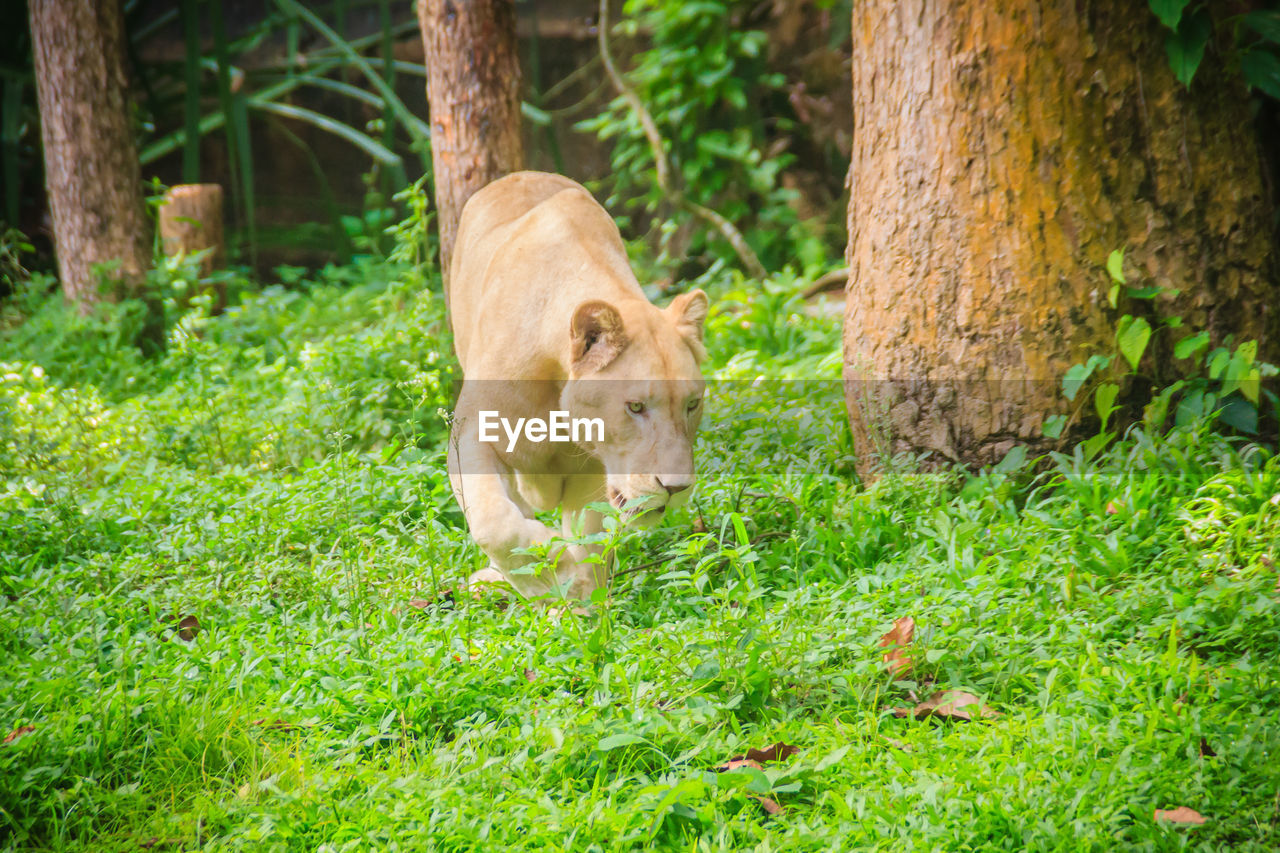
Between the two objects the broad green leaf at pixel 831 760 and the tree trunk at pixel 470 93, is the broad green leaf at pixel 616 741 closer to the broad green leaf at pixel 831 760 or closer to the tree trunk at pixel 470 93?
the broad green leaf at pixel 831 760

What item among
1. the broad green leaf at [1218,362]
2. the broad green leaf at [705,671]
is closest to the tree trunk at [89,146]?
the broad green leaf at [705,671]

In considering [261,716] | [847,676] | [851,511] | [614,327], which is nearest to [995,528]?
[851,511]

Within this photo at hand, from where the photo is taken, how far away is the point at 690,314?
3926mm

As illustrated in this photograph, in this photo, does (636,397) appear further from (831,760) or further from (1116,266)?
(1116,266)

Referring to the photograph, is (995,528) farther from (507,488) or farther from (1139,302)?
(507,488)

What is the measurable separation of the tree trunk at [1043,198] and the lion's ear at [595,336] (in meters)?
1.39

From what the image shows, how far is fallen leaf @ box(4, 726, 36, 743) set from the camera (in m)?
2.87

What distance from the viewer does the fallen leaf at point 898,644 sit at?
10.2 ft

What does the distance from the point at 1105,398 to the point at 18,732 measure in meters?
3.90

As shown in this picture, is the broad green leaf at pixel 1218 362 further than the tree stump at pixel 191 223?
No

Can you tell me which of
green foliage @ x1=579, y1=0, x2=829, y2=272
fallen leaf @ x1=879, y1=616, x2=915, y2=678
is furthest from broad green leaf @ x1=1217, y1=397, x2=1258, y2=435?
green foliage @ x1=579, y1=0, x2=829, y2=272

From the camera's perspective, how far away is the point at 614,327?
11.7ft

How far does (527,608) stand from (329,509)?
4.25 ft

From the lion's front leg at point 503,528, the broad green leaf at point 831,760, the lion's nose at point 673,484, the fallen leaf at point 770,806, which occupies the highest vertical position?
the lion's nose at point 673,484
